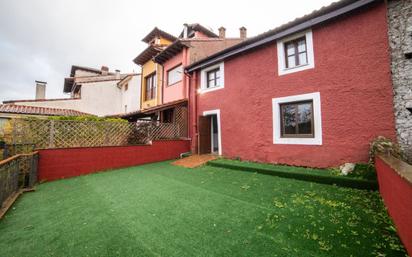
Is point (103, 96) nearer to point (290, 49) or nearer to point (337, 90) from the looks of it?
point (290, 49)

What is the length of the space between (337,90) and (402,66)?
5.06ft

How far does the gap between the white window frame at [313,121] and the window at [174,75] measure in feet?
23.8

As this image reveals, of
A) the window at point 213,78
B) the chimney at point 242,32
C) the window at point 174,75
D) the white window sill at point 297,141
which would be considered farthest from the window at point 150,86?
the white window sill at point 297,141

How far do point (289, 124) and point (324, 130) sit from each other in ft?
4.16

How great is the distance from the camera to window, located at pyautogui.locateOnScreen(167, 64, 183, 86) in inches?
504

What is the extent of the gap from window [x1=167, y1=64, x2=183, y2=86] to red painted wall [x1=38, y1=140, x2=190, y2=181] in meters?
4.83

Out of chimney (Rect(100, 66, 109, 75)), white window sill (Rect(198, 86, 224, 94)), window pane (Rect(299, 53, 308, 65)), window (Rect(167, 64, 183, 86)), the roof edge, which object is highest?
chimney (Rect(100, 66, 109, 75))

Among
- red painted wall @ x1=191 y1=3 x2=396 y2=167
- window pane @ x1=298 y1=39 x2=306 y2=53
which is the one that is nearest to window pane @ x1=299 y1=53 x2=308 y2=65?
window pane @ x1=298 y1=39 x2=306 y2=53

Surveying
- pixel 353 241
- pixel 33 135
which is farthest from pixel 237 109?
pixel 33 135

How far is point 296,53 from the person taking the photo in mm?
7305

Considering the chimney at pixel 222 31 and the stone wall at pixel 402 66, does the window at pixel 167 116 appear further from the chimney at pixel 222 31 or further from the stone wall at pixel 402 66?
the stone wall at pixel 402 66

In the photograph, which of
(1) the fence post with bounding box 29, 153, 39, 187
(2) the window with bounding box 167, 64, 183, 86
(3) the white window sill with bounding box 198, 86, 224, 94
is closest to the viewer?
(1) the fence post with bounding box 29, 153, 39, 187

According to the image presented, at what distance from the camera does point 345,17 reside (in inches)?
238

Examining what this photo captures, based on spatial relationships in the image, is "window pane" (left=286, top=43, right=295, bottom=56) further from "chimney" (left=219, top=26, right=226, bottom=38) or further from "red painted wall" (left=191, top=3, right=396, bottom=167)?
"chimney" (left=219, top=26, right=226, bottom=38)
